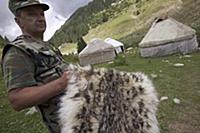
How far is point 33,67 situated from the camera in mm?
2326

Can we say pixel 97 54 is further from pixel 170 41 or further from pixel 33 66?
pixel 33 66

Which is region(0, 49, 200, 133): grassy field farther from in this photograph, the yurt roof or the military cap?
the yurt roof

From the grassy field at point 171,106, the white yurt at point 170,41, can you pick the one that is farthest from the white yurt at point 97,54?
the grassy field at point 171,106

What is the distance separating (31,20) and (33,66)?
13.8 inches

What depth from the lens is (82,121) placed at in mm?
2207

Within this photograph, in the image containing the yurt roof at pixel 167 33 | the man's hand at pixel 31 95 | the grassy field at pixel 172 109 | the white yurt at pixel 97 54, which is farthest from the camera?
the white yurt at pixel 97 54

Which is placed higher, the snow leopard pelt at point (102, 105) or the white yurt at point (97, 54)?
the snow leopard pelt at point (102, 105)

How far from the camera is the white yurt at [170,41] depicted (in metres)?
20.3

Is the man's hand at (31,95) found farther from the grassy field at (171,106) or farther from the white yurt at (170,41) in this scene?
the white yurt at (170,41)

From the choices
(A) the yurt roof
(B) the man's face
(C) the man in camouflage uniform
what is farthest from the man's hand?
(A) the yurt roof

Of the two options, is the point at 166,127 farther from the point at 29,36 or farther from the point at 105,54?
the point at 105,54

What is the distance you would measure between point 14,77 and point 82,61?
2298cm

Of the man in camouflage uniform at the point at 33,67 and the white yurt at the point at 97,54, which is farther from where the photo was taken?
the white yurt at the point at 97,54

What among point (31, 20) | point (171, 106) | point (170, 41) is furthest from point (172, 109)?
point (170, 41)
